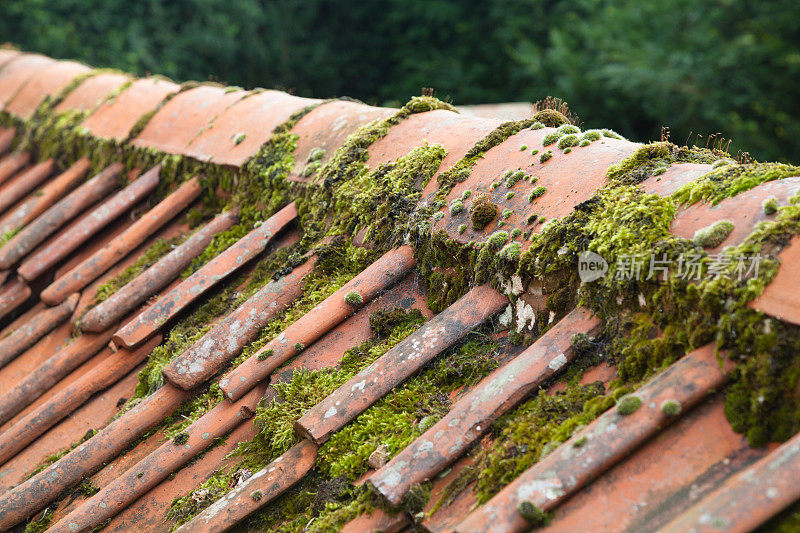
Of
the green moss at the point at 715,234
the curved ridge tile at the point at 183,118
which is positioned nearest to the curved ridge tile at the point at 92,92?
the curved ridge tile at the point at 183,118

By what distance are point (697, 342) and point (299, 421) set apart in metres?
1.71

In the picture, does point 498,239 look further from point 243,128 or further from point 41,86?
point 41,86

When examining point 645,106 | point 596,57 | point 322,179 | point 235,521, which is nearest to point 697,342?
point 235,521

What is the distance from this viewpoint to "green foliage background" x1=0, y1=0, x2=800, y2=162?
12.6 metres

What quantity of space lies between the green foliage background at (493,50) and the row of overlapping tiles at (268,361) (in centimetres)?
955

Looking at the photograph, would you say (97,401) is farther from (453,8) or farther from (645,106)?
(453,8)

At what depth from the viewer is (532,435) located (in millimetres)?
2510

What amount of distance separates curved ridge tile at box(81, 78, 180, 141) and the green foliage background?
31.2 ft

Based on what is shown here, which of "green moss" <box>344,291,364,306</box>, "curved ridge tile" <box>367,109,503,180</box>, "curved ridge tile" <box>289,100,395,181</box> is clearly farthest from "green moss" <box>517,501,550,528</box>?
"curved ridge tile" <box>289,100,395,181</box>

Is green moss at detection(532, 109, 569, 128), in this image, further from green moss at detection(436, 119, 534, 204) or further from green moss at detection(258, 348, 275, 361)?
green moss at detection(258, 348, 275, 361)

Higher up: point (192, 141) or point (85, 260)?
point (192, 141)

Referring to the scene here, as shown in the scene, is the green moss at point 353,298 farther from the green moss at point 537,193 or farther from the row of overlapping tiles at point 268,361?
the green moss at point 537,193

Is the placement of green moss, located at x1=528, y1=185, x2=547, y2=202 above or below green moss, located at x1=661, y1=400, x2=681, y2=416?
above

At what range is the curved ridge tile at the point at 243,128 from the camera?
5199 millimetres
